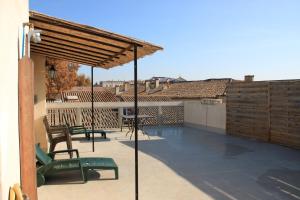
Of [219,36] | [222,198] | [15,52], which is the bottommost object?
[222,198]

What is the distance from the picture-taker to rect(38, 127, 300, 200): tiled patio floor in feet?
20.7

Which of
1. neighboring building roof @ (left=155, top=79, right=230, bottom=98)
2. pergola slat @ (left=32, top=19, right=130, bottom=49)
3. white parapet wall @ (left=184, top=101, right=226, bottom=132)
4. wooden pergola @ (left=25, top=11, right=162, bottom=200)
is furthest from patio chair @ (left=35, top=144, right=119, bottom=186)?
neighboring building roof @ (left=155, top=79, right=230, bottom=98)

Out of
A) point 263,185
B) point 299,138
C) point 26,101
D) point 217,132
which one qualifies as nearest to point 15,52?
point 26,101

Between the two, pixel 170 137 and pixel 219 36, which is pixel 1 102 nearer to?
pixel 170 137

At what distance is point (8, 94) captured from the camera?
2654 millimetres

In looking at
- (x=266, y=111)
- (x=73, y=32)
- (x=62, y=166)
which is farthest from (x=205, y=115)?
(x=73, y=32)

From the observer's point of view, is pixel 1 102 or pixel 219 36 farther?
pixel 219 36

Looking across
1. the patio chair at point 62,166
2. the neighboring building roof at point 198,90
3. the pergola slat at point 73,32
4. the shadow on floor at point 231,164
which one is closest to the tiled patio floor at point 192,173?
the shadow on floor at point 231,164

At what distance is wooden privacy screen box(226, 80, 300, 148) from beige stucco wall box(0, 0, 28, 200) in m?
9.40

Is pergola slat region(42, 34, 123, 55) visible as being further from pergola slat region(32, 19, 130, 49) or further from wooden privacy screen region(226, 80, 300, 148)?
wooden privacy screen region(226, 80, 300, 148)

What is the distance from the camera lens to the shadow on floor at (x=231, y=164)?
653cm

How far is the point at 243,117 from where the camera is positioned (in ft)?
44.1

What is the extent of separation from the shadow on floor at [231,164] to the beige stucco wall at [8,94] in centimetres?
411

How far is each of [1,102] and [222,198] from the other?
462 centimetres
